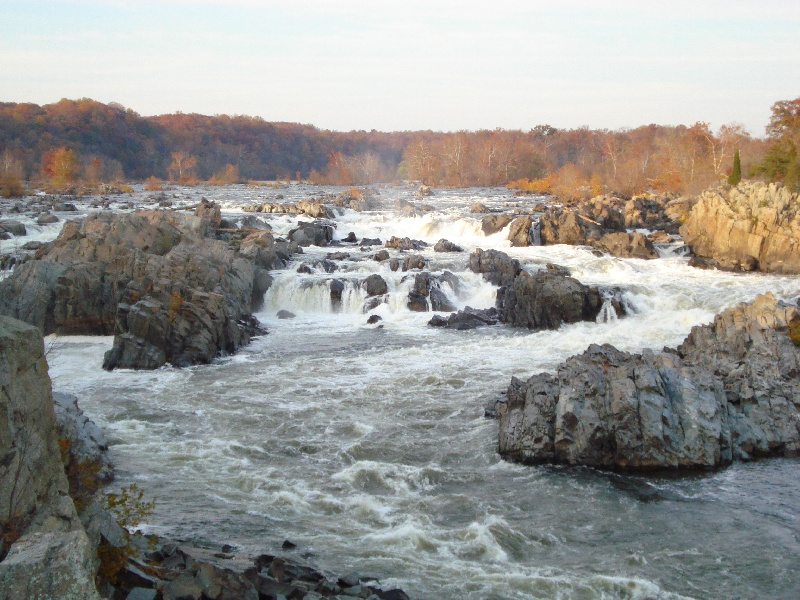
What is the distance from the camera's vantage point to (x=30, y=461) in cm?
675

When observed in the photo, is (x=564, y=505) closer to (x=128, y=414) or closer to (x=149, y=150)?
(x=128, y=414)

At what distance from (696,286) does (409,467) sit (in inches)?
707

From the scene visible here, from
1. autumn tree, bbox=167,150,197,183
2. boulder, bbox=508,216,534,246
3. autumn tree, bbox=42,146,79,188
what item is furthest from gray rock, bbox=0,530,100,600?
autumn tree, bbox=167,150,197,183

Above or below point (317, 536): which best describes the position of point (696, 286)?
above

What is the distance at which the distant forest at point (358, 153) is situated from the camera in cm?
5919

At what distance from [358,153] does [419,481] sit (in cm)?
11578

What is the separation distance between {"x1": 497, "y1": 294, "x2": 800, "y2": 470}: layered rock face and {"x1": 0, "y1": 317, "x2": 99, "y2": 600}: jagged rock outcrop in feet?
28.1

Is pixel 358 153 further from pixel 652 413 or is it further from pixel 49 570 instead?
pixel 49 570

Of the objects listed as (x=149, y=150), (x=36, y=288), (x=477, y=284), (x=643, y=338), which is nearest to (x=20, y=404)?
(x=36, y=288)

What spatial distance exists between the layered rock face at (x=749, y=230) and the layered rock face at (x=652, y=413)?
16.0m

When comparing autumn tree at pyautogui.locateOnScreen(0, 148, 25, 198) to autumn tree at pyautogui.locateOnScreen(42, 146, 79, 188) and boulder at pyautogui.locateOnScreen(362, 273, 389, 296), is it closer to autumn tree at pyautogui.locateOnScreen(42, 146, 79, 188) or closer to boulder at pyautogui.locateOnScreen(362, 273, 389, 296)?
autumn tree at pyautogui.locateOnScreen(42, 146, 79, 188)

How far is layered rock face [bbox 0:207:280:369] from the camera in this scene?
20.2 m

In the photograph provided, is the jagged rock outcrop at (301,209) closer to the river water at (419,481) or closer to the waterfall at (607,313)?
the river water at (419,481)

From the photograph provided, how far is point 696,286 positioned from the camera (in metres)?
27.3
